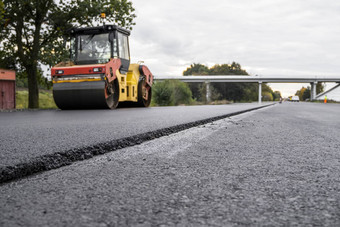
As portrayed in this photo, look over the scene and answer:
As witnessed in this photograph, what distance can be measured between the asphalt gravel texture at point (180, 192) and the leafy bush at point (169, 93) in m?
30.4

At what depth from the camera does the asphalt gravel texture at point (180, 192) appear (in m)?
1.13

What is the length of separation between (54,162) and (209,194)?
3.76 feet

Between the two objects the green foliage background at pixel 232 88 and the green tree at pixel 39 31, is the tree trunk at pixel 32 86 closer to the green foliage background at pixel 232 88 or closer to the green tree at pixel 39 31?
the green tree at pixel 39 31

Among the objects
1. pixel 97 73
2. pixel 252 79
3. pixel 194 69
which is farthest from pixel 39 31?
pixel 194 69

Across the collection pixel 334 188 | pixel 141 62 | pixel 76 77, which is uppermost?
pixel 141 62

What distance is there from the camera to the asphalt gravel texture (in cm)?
113

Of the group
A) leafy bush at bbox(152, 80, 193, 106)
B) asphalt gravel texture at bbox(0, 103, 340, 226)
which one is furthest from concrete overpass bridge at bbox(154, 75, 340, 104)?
asphalt gravel texture at bbox(0, 103, 340, 226)

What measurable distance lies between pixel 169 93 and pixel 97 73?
23.1m

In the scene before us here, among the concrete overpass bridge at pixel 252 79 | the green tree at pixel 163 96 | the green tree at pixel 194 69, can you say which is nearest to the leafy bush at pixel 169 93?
the green tree at pixel 163 96

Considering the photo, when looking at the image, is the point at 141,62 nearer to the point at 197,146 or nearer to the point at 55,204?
the point at 197,146

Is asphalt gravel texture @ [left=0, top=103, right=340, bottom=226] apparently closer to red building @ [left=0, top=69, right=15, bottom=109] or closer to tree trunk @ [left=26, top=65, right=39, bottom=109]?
tree trunk @ [left=26, top=65, right=39, bottom=109]

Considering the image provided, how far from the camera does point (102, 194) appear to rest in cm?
141

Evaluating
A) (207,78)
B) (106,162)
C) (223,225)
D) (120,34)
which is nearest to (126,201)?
(223,225)

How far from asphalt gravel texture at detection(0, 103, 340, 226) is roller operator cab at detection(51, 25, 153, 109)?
8373mm
